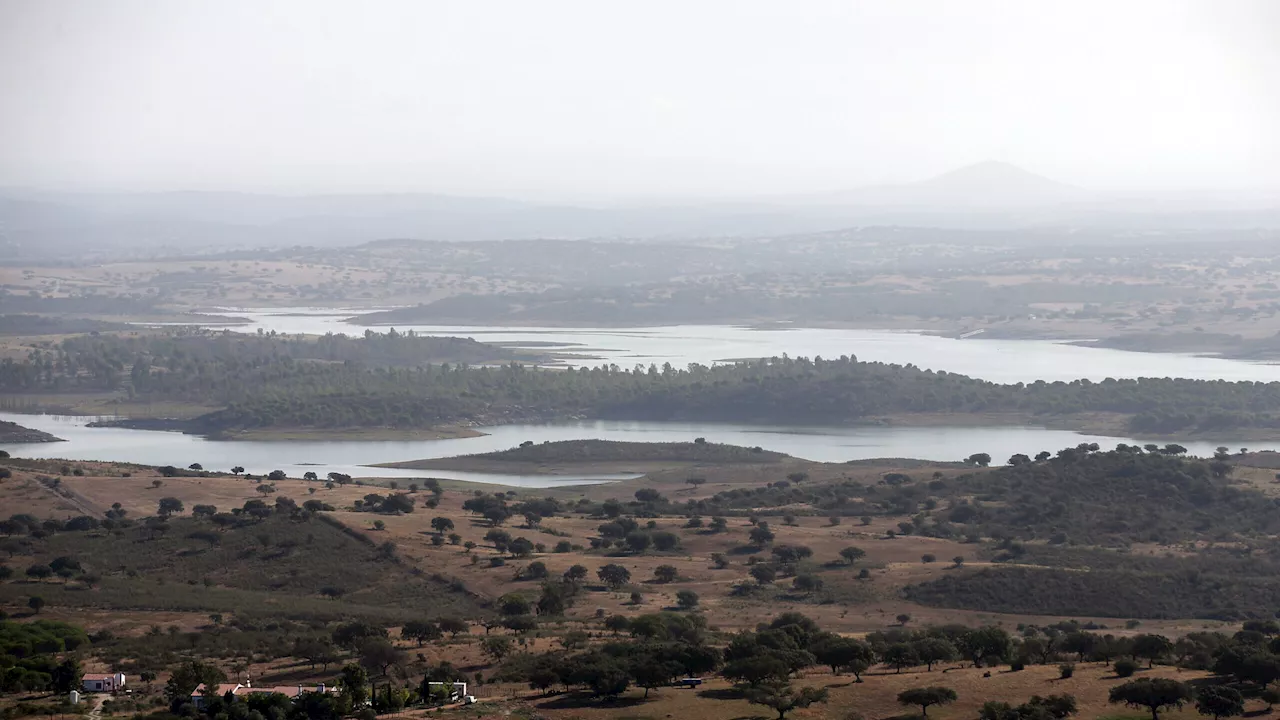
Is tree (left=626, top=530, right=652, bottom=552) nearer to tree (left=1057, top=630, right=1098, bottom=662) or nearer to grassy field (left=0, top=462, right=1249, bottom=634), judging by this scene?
grassy field (left=0, top=462, right=1249, bottom=634)

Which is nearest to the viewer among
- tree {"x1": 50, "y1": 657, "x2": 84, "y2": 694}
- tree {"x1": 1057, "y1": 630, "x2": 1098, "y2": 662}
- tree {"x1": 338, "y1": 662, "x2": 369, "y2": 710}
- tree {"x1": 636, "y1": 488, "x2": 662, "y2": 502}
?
tree {"x1": 338, "y1": 662, "x2": 369, "y2": 710}

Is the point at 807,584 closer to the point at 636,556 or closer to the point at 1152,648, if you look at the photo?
the point at 636,556

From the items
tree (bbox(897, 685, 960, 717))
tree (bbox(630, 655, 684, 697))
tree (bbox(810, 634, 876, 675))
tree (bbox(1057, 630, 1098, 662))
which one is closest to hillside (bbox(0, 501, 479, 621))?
tree (bbox(630, 655, 684, 697))

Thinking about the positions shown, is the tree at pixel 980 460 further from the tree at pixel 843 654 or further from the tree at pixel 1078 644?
the tree at pixel 843 654

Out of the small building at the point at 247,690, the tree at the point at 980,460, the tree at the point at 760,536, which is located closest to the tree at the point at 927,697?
the small building at the point at 247,690

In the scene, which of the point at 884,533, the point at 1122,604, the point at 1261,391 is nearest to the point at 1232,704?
the point at 1122,604

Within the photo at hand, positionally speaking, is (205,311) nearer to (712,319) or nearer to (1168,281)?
(712,319)

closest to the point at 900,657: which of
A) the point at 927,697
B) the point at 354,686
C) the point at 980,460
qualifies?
the point at 927,697
